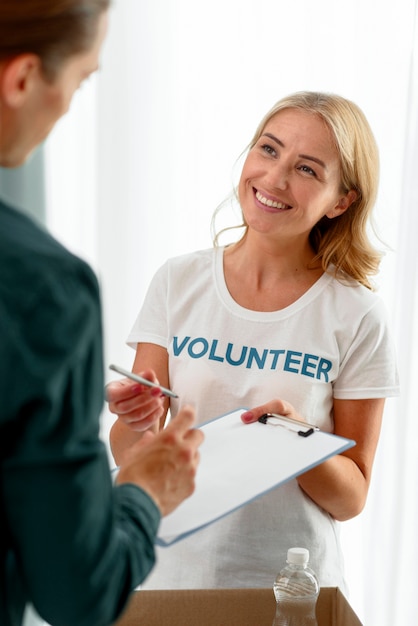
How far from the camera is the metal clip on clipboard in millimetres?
1276

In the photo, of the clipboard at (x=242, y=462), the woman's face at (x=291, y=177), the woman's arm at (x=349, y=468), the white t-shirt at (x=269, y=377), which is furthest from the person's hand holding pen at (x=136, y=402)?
the woman's face at (x=291, y=177)

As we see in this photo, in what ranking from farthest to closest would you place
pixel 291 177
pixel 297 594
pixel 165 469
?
pixel 291 177 < pixel 297 594 < pixel 165 469

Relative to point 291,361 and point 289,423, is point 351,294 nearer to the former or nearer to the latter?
point 291,361

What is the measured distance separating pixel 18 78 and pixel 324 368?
1.03m

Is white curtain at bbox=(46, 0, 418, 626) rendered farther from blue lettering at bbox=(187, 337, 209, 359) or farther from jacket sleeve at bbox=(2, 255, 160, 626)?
jacket sleeve at bbox=(2, 255, 160, 626)

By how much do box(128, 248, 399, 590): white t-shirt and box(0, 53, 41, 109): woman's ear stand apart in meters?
0.97

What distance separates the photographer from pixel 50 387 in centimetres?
67

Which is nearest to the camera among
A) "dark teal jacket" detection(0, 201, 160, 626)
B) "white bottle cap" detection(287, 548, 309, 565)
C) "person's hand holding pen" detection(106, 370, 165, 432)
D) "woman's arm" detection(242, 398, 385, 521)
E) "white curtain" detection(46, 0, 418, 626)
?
"dark teal jacket" detection(0, 201, 160, 626)

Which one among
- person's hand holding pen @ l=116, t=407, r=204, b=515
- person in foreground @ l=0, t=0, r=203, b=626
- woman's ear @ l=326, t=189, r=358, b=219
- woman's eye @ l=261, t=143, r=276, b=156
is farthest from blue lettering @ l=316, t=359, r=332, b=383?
person in foreground @ l=0, t=0, r=203, b=626

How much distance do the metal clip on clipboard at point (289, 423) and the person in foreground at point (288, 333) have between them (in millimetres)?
187

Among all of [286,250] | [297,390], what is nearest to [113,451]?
[297,390]

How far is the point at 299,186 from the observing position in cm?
166

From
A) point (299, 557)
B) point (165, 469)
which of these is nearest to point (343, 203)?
point (299, 557)

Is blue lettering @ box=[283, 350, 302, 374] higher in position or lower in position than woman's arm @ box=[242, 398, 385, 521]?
higher
